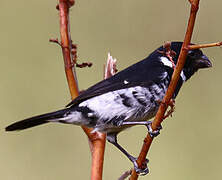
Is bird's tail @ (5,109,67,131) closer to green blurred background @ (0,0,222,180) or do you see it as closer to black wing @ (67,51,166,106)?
black wing @ (67,51,166,106)

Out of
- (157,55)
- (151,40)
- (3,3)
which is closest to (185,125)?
(151,40)

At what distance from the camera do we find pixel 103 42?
4.84 m

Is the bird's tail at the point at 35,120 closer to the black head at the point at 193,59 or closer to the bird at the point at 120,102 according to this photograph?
the bird at the point at 120,102

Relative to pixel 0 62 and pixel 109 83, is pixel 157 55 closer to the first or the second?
pixel 109 83

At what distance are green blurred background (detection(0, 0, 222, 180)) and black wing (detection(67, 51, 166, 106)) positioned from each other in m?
1.32

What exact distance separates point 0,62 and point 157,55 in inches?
81.3

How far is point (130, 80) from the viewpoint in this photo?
9.81 feet

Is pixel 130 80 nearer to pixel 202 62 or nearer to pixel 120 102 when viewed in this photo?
pixel 120 102

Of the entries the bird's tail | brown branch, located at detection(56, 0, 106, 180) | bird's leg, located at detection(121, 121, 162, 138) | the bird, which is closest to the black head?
the bird

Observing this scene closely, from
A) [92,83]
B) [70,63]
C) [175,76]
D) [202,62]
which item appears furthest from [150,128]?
[92,83]

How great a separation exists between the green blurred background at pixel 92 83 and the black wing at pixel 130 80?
132 centimetres

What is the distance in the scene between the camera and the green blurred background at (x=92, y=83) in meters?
4.19

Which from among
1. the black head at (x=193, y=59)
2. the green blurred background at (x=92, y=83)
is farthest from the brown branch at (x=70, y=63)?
the green blurred background at (x=92, y=83)

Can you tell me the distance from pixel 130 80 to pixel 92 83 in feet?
6.24
